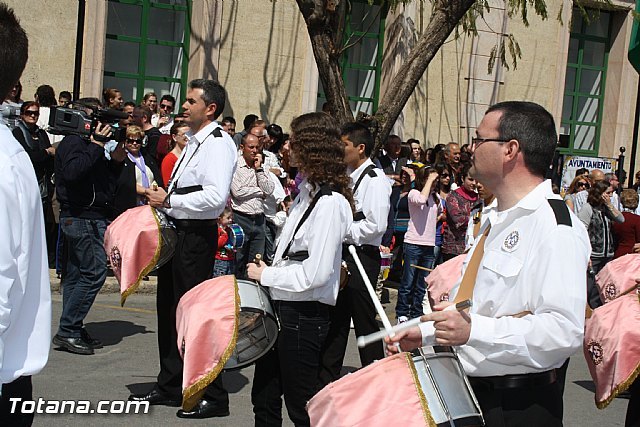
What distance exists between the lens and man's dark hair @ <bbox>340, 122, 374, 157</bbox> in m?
7.20

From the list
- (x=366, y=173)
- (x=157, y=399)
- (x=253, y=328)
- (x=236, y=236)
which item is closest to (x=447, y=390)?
(x=253, y=328)

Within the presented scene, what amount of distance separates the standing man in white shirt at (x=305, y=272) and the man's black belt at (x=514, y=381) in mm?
1511

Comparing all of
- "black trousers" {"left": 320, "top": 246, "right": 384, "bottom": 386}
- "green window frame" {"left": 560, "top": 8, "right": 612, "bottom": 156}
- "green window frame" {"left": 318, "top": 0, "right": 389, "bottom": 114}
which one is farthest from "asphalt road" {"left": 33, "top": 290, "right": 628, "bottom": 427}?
"green window frame" {"left": 560, "top": 8, "right": 612, "bottom": 156}

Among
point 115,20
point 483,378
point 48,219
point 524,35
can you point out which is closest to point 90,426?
point 483,378

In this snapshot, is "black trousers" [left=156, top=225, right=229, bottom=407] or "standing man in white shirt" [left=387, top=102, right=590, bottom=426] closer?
"standing man in white shirt" [left=387, top=102, right=590, bottom=426]

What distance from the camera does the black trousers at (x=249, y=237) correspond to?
10.5m

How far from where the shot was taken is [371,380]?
300cm

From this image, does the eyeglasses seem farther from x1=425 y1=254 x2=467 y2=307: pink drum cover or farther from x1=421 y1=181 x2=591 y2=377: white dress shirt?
x1=425 y1=254 x2=467 y2=307: pink drum cover

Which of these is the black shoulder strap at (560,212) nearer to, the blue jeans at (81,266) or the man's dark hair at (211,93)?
the man's dark hair at (211,93)

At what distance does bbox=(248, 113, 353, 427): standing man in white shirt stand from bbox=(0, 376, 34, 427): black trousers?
1.92 meters

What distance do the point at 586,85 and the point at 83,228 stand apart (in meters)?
15.2

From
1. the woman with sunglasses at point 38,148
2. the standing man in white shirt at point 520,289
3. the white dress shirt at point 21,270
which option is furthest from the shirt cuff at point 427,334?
the woman with sunglasses at point 38,148

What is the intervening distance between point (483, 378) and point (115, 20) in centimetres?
1222

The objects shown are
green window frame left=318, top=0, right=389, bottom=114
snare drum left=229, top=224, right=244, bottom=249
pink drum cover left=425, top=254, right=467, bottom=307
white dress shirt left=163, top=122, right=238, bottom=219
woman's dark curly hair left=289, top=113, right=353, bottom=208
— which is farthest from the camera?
green window frame left=318, top=0, right=389, bottom=114
